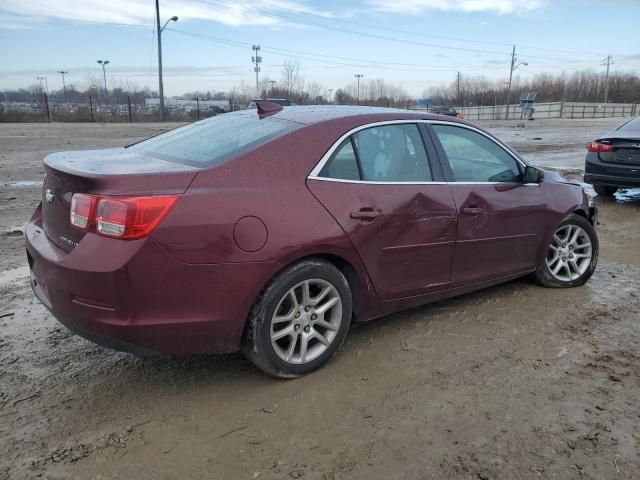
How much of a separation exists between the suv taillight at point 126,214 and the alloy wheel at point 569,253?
11.4 feet

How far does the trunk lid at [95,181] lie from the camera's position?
2699mm

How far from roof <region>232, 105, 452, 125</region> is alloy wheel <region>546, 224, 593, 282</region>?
1.62m

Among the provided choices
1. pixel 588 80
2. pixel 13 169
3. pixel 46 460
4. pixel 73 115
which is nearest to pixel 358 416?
pixel 46 460

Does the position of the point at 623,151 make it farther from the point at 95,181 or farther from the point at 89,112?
the point at 89,112

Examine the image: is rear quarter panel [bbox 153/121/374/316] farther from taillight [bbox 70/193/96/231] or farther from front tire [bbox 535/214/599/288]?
front tire [bbox 535/214/599/288]

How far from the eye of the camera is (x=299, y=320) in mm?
3166

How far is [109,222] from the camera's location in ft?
8.65

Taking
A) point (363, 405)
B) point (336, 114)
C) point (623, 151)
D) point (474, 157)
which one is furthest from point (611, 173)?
point (363, 405)

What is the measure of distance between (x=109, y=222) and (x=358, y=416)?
1.60m

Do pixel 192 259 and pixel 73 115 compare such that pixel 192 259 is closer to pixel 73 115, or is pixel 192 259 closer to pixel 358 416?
pixel 358 416

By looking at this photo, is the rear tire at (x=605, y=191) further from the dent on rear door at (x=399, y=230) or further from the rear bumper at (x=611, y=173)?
the dent on rear door at (x=399, y=230)

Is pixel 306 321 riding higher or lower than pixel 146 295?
lower

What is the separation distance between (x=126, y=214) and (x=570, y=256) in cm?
390

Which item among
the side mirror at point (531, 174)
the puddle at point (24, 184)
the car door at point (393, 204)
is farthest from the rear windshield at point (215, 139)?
the puddle at point (24, 184)
